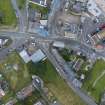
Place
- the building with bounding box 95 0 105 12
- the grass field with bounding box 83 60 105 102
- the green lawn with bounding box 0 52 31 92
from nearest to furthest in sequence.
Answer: the building with bounding box 95 0 105 12, the grass field with bounding box 83 60 105 102, the green lawn with bounding box 0 52 31 92

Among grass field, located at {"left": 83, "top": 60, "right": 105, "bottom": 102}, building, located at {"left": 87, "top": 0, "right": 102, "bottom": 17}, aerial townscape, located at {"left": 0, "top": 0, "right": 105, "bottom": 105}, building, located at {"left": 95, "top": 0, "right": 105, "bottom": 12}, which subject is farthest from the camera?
grass field, located at {"left": 83, "top": 60, "right": 105, "bottom": 102}

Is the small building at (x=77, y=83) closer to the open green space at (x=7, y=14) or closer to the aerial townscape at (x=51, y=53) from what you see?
the aerial townscape at (x=51, y=53)

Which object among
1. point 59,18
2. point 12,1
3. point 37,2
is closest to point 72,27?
point 59,18

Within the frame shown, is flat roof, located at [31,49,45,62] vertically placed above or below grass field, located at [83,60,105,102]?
above

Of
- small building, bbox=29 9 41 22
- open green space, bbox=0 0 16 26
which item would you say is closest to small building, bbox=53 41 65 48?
small building, bbox=29 9 41 22

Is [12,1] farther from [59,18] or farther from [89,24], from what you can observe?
[89,24]

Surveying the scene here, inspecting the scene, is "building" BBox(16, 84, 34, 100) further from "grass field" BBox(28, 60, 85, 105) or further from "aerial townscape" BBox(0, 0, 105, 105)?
"grass field" BBox(28, 60, 85, 105)

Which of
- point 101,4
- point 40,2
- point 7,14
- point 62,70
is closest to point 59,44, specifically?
point 62,70
